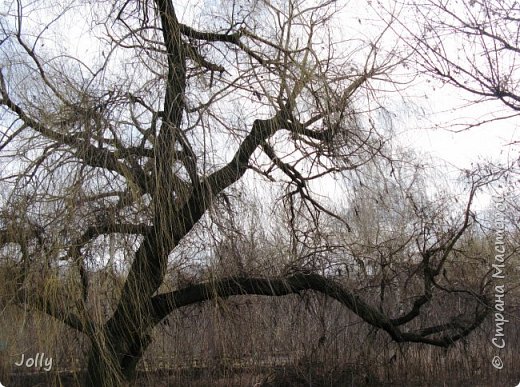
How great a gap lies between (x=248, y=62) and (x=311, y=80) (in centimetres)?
40

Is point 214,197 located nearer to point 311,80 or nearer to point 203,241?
point 203,241

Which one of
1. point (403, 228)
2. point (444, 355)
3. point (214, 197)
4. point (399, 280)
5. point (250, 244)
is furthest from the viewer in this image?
point (444, 355)

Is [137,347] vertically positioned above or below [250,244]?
below

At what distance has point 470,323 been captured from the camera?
13.7 feet

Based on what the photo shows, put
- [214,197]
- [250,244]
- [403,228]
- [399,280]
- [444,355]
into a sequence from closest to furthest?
1. [214,197]
2. [250,244]
3. [403,228]
4. [399,280]
5. [444,355]

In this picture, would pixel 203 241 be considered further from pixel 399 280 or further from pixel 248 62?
pixel 399 280

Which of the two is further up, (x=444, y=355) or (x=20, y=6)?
(x=20, y=6)

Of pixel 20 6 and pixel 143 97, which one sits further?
pixel 20 6

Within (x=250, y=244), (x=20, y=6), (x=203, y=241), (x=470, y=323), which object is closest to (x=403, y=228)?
(x=470, y=323)

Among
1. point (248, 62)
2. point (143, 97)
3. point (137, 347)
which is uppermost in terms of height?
point (248, 62)

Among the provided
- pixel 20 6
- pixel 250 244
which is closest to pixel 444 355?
pixel 250 244

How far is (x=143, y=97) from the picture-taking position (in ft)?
10.1

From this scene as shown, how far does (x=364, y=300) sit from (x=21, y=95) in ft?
9.09

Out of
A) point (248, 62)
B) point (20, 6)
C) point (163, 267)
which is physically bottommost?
point (163, 267)
